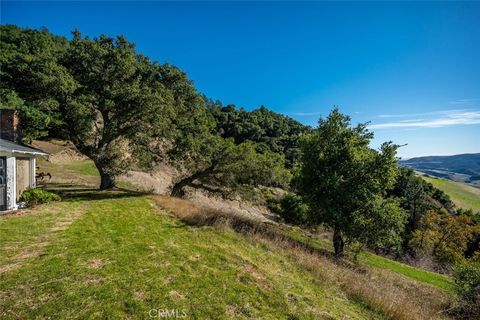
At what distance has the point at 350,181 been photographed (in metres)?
15.9

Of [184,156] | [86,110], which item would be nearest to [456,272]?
[184,156]

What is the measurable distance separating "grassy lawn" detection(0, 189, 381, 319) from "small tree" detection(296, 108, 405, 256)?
5.38 meters

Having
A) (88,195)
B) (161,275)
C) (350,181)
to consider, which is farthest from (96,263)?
(350,181)

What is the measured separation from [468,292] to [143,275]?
14820 mm

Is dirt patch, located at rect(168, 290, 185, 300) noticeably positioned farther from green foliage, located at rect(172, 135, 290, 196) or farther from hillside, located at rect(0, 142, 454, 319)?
green foliage, located at rect(172, 135, 290, 196)

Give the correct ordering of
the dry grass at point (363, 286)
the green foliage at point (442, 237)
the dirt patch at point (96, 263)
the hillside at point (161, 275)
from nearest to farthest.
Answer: the hillside at point (161, 275) < the dirt patch at point (96, 263) < the dry grass at point (363, 286) < the green foliage at point (442, 237)

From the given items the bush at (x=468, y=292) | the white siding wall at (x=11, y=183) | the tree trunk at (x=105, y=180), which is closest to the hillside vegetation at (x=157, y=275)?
the bush at (x=468, y=292)

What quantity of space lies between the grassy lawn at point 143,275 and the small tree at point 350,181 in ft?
17.6

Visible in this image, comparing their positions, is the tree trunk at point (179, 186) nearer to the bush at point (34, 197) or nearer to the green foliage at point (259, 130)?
the bush at point (34, 197)

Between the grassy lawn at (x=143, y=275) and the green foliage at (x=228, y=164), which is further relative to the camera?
the green foliage at (x=228, y=164)

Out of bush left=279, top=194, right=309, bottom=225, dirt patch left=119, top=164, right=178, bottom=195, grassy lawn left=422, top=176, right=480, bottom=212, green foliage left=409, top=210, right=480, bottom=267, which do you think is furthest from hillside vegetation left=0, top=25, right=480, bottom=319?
grassy lawn left=422, top=176, right=480, bottom=212

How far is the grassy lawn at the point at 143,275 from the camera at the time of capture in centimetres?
654

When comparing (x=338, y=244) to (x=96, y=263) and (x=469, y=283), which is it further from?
(x=96, y=263)

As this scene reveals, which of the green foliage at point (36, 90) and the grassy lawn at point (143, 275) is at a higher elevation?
the green foliage at point (36, 90)
